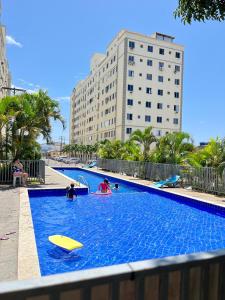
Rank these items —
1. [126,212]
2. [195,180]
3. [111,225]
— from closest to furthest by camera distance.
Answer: [111,225] < [126,212] < [195,180]

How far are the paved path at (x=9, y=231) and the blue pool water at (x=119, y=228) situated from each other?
1001mm

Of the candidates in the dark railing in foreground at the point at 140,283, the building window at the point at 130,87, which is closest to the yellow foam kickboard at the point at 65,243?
the dark railing in foreground at the point at 140,283

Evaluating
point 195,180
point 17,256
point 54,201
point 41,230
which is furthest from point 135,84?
point 17,256

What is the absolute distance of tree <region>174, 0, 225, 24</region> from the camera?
406cm

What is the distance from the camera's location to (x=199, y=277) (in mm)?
Result: 2367

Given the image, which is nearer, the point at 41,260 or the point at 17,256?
the point at 17,256

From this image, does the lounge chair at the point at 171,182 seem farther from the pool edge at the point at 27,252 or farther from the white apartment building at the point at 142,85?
the white apartment building at the point at 142,85

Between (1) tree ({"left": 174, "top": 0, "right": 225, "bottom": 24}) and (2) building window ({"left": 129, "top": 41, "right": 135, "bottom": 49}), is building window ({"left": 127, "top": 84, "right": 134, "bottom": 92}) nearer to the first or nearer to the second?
(2) building window ({"left": 129, "top": 41, "right": 135, "bottom": 49})

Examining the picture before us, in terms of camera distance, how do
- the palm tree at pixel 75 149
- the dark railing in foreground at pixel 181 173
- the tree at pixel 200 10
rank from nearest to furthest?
the tree at pixel 200 10
the dark railing in foreground at pixel 181 173
the palm tree at pixel 75 149

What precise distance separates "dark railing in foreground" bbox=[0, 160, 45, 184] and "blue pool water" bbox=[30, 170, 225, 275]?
8.85 ft

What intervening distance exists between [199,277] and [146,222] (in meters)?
9.64

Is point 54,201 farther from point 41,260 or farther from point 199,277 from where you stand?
point 199,277

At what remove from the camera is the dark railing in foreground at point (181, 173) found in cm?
1664

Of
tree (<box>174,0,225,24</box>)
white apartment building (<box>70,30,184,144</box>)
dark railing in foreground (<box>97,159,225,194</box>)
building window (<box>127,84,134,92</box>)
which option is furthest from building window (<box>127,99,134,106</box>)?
tree (<box>174,0,225,24</box>)
